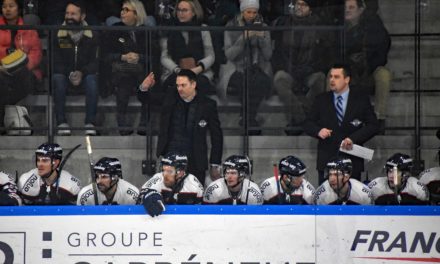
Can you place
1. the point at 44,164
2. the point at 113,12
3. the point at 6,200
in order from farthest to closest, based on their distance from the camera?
1. the point at 113,12
2. the point at 44,164
3. the point at 6,200

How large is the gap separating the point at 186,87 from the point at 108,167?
3.18 feet

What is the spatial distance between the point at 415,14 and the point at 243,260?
294 cm

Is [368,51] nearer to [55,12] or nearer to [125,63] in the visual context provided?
[125,63]

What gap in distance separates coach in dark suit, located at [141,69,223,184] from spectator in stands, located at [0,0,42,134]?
3.34 feet

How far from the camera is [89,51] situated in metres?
10.8

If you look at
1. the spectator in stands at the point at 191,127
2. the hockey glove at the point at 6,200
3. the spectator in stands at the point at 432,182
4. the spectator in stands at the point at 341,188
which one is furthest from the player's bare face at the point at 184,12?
the hockey glove at the point at 6,200

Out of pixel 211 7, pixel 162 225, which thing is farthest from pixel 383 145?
pixel 162 225

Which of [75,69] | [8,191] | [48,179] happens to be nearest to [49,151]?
[48,179]

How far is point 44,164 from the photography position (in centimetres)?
1023

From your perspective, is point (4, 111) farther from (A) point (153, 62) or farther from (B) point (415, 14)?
(B) point (415, 14)

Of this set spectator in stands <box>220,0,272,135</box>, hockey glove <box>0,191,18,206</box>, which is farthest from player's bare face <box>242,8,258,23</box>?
hockey glove <box>0,191,18,206</box>

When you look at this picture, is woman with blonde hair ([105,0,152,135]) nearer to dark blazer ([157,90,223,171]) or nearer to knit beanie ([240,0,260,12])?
dark blazer ([157,90,223,171])

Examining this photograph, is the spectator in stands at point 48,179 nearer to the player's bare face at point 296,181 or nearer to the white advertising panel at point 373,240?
the player's bare face at point 296,181

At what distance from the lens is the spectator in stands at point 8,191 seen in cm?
934
